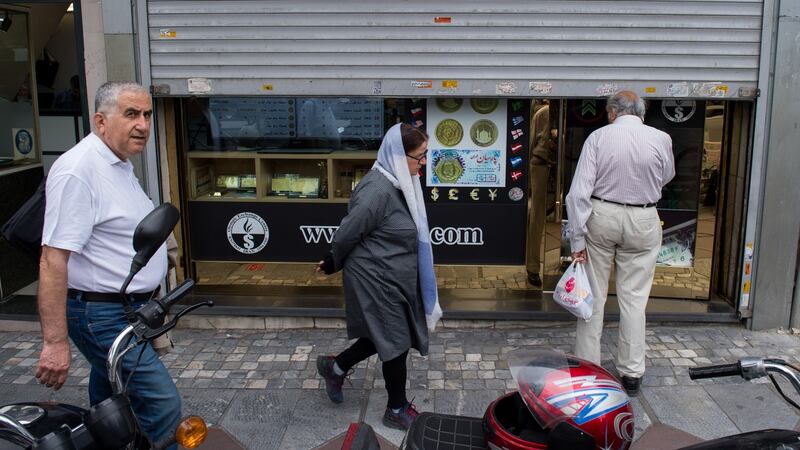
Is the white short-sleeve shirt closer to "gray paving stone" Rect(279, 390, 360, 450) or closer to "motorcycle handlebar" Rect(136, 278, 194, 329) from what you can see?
"motorcycle handlebar" Rect(136, 278, 194, 329)

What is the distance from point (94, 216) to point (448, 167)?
11.0 ft

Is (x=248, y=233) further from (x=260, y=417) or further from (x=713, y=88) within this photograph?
(x=713, y=88)

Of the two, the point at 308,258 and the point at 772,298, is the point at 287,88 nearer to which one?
the point at 308,258

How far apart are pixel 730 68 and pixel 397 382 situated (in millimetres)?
3475

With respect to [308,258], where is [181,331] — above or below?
below

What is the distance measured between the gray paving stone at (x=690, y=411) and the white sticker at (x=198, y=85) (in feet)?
12.7

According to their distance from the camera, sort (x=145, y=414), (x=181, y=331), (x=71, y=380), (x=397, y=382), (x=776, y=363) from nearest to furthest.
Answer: (x=776, y=363)
(x=145, y=414)
(x=397, y=382)
(x=71, y=380)
(x=181, y=331)

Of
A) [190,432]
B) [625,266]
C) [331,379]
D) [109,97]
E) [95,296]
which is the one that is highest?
[109,97]

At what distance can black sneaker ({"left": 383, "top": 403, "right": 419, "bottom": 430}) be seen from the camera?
4.11m

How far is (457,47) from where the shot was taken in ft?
17.6

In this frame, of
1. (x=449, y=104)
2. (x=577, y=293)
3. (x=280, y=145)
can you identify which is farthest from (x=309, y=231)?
(x=577, y=293)

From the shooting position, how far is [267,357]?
17.3ft

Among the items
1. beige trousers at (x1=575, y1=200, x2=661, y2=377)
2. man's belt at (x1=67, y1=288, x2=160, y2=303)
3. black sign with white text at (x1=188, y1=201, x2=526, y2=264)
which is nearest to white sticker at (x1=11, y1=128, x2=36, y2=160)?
black sign with white text at (x1=188, y1=201, x2=526, y2=264)

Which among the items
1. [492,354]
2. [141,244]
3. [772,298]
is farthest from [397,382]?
[772,298]
